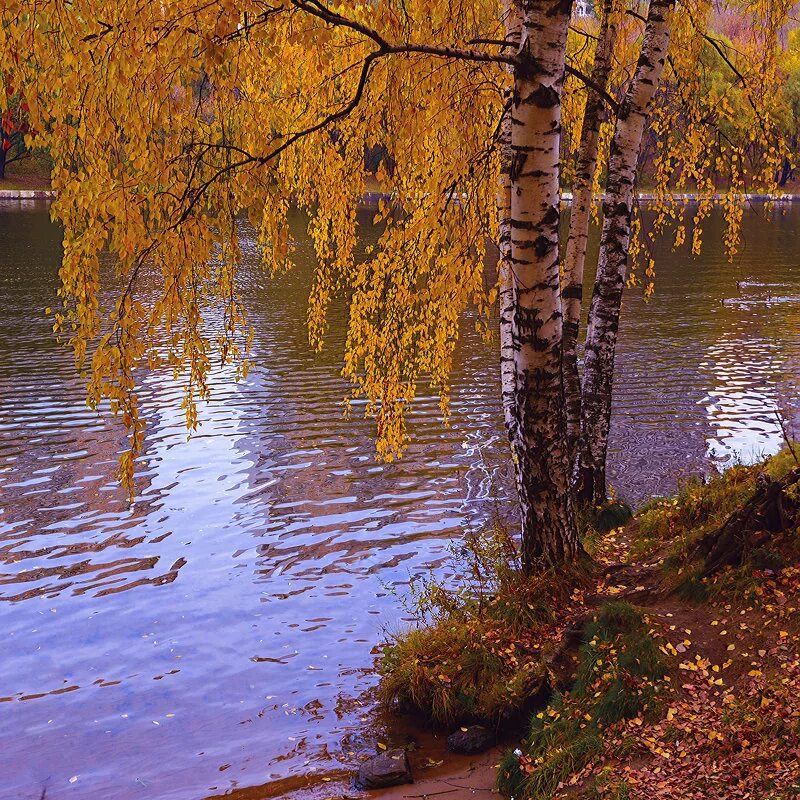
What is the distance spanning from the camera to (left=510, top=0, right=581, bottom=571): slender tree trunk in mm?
6531

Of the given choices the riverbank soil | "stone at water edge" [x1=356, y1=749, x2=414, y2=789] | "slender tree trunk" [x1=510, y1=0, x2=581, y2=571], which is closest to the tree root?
the riverbank soil

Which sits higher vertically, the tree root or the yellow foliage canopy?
the yellow foliage canopy

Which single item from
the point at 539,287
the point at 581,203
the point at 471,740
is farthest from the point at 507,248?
the point at 471,740

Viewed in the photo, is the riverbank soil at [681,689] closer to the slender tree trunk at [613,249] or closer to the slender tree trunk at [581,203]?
the slender tree trunk at [613,249]

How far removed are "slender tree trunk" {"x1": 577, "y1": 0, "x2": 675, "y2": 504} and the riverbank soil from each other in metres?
2.35

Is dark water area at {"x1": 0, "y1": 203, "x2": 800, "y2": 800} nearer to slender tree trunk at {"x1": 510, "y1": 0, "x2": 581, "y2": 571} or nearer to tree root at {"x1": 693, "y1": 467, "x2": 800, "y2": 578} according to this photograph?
slender tree trunk at {"x1": 510, "y1": 0, "x2": 581, "y2": 571}

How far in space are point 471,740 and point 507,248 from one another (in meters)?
3.99

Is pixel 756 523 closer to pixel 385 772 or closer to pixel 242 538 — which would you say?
pixel 385 772

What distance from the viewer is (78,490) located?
1310cm

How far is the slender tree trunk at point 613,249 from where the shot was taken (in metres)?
9.03

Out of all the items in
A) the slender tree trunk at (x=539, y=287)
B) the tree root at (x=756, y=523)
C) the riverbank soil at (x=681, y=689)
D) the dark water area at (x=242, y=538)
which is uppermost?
the slender tree trunk at (x=539, y=287)

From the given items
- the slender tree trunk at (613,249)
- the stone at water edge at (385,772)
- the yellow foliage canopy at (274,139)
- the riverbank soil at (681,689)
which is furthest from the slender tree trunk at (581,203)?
the stone at water edge at (385,772)

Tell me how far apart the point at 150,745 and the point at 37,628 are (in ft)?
8.25

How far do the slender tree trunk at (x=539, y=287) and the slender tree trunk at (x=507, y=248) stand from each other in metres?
0.66
